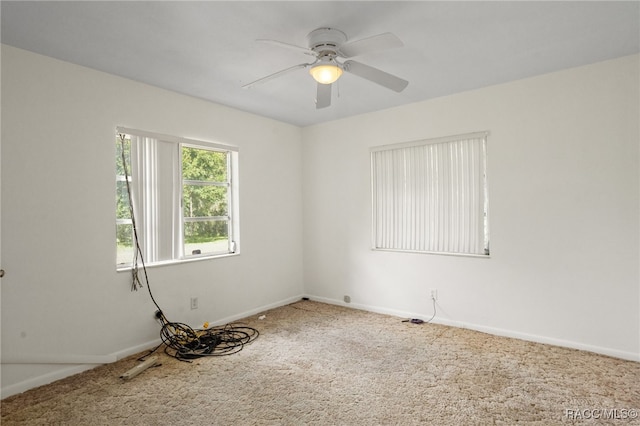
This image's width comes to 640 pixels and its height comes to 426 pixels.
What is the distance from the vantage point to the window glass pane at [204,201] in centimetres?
395

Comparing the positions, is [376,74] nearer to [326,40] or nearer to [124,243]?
[326,40]

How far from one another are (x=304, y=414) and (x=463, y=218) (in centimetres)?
264

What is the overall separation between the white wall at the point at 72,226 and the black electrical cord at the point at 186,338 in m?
0.09

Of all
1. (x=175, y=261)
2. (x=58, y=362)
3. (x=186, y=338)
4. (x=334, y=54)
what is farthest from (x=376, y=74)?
(x=58, y=362)

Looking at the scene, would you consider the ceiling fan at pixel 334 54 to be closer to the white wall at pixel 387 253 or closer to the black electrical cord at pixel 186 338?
the white wall at pixel 387 253

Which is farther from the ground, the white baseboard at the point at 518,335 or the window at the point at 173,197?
the window at the point at 173,197

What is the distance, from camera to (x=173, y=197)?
12.2 ft

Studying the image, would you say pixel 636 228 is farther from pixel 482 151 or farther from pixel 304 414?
pixel 304 414

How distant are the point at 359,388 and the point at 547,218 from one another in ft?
7.83

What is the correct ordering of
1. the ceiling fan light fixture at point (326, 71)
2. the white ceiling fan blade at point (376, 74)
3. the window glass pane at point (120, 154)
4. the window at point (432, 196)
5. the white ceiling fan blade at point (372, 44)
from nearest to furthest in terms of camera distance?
1. the white ceiling fan blade at point (372, 44)
2. the ceiling fan light fixture at point (326, 71)
3. the white ceiling fan blade at point (376, 74)
4. the window glass pane at point (120, 154)
5. the window at point (432, 196)

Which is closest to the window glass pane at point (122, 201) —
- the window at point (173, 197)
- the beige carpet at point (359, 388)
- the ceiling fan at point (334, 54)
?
the window at point (173, 197)

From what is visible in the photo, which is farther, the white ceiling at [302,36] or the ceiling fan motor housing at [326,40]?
the ceiling fan motor housing at [326,40]

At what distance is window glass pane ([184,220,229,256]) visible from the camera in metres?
3.95

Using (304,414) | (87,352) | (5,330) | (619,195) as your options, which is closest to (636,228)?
(619,195)
